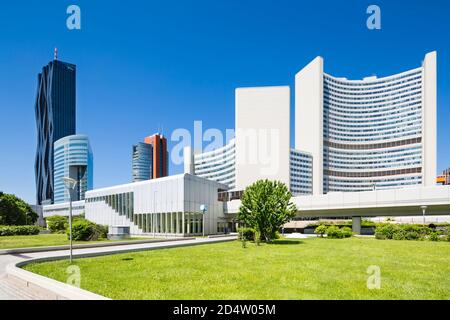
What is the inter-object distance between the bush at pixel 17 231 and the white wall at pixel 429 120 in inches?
5970

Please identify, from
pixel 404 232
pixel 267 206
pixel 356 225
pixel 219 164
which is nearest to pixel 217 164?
pixel 219 164

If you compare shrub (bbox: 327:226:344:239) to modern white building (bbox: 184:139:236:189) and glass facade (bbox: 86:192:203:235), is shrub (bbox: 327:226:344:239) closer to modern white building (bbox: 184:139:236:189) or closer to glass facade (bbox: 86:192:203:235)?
glass facade (bbox: 86:192:203:235)

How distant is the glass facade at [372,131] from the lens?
152m

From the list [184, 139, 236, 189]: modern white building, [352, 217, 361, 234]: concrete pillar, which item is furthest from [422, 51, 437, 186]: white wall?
[352, 217, 361, 234]: concrete pillar

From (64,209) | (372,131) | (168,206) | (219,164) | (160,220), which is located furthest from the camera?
(219,164)

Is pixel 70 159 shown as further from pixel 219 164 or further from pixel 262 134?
pixel 262 134

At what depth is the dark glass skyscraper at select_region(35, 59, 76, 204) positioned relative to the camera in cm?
18775

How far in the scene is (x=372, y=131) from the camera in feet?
553

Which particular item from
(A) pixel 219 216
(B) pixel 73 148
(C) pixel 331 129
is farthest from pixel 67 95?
(A) pixel 219 216

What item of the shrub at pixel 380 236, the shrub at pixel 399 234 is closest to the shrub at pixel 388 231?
the shrub at pixel 380 236

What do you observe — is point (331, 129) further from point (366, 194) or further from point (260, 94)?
point (366, 194)

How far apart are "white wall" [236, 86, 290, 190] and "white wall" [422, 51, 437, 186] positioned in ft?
211

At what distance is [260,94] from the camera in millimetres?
153125

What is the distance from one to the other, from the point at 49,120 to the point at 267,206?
648 ft
